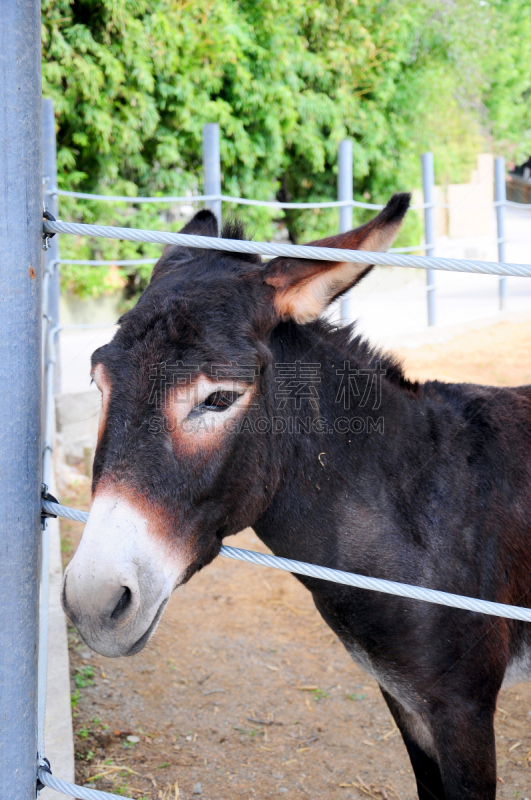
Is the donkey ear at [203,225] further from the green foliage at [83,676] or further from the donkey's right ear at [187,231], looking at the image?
the green foliage at [83,676]

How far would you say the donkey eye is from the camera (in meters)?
1.52

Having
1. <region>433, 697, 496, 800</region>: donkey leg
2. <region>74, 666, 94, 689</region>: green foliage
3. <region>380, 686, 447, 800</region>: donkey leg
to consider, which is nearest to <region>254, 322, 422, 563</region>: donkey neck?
<region>433, 697, 496, 800</region>: donkey leg

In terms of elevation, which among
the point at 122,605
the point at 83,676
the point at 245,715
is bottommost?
the point at 245,715

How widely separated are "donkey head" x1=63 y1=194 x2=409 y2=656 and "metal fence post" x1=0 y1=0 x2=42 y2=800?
4.7 inches

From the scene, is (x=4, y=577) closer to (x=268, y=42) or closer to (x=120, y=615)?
(x=120, y=615)

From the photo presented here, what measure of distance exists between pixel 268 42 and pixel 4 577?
11078 millimetres

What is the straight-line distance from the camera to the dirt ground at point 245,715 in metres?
2.60

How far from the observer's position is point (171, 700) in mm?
3117

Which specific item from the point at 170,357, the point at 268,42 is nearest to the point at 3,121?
the point at 170,357

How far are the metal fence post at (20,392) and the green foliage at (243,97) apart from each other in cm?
800

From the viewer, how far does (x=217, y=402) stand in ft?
5.04

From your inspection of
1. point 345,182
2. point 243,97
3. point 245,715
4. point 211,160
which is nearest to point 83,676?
point 245,715

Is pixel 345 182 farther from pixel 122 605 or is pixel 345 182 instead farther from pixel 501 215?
pixel 122 605

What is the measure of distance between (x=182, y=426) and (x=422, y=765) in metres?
1.56
